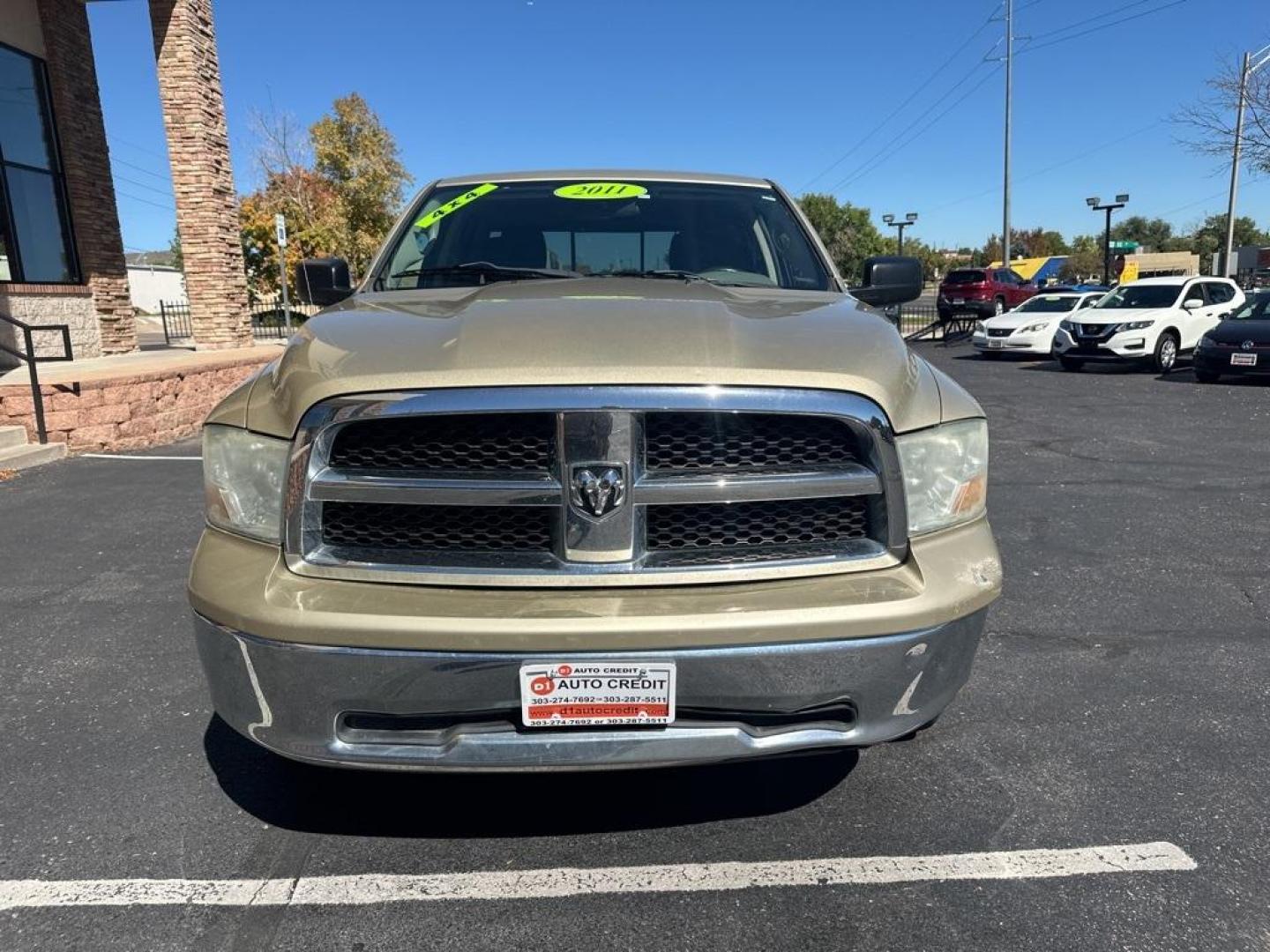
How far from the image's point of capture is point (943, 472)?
2117mm

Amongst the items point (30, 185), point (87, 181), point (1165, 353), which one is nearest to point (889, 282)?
point (30, 185)

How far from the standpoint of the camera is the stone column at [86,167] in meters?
13.1

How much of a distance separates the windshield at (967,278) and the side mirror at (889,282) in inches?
1091

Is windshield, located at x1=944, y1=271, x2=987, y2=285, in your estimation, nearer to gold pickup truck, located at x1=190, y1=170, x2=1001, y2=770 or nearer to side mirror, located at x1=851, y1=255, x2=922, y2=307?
side mirror, located at x1=851, y1=255, x2=922, y2=307

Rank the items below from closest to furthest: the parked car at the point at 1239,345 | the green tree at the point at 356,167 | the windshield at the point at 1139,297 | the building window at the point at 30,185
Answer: the building window at the point at 30,185, the parked car at the point at 1239,345, the windshield at the point at 1139,297, the green tree at the point at 356,167

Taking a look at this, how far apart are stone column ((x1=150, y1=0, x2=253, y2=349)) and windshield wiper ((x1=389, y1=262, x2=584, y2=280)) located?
12.2m

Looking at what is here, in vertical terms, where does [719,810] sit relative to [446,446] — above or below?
below

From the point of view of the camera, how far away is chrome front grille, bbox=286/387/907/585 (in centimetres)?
192

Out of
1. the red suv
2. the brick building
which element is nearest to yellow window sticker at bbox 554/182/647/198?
the brick building

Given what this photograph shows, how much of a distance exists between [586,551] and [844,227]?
74.4m

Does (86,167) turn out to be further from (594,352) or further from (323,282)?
(594,352)

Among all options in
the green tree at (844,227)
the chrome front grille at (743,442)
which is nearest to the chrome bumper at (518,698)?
the chrome front grille at (743,442)

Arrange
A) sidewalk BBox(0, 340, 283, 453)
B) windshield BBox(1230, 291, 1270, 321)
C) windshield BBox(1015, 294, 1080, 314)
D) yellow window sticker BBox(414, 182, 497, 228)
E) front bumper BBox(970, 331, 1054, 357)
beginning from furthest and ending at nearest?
windshield BBox(1015, 294, 1080, 314) < front bumper BBox(970, 331, 1054, 357) < windshield BBox(1230, 291, 1270, 321) < sidewalk BBox(0, 340, 283, 453) < yellow window sticker BBox(414, 182, 497, 228)

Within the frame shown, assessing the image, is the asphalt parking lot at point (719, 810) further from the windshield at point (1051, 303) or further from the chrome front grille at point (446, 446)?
the windshield at point (1051, 303)
